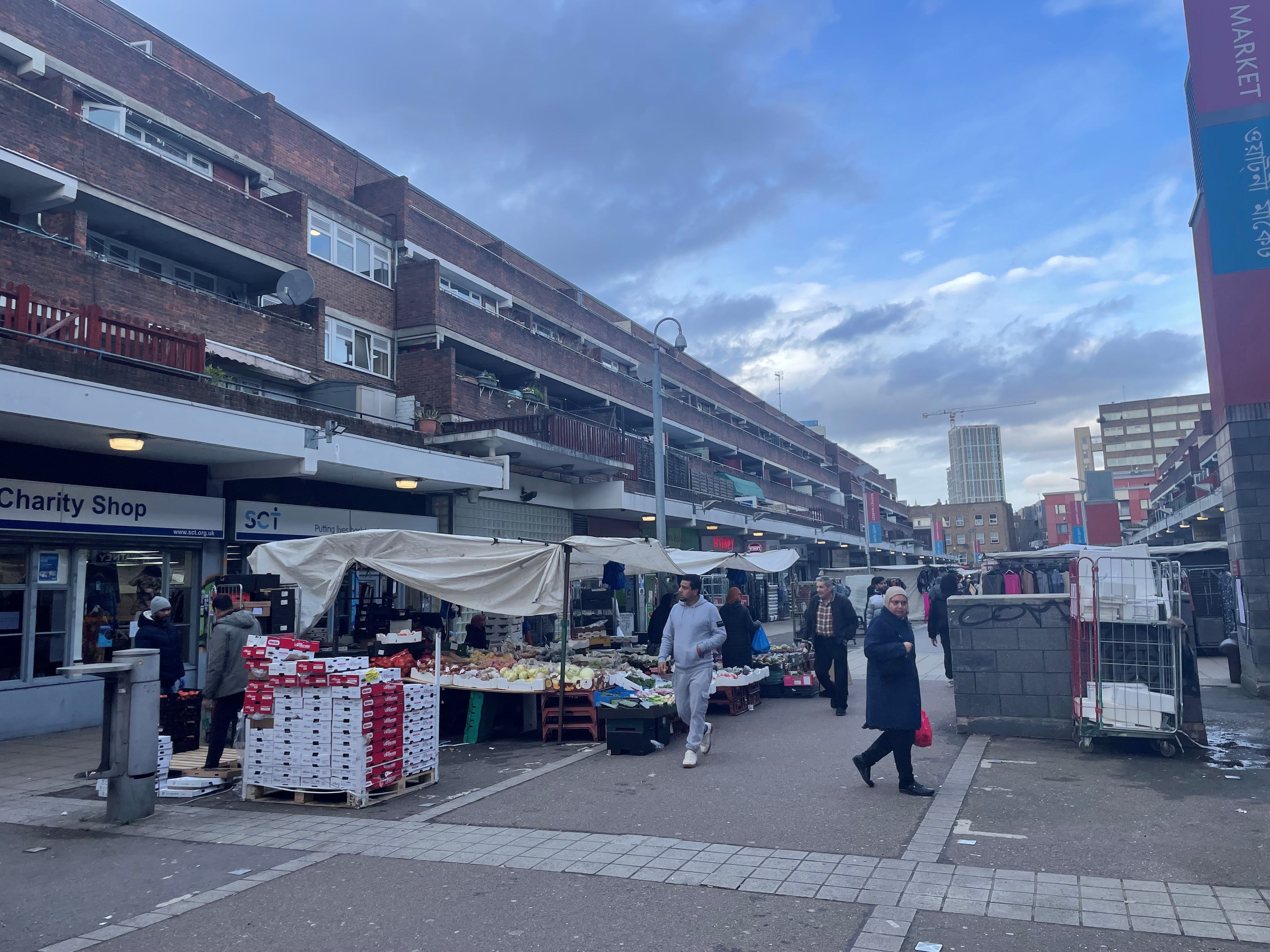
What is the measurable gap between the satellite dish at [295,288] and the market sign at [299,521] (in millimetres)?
4665

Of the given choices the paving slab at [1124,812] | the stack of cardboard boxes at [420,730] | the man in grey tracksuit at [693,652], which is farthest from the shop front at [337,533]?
the paving slab at [1124,812]

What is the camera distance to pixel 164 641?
10.2 metres

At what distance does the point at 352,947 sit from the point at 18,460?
1094 centimetres

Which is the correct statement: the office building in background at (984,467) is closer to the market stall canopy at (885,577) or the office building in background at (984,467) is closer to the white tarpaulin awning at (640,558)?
the market stall canopy at (885,577)

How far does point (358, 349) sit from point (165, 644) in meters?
13.2

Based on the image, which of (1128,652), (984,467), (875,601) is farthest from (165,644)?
(984,467)

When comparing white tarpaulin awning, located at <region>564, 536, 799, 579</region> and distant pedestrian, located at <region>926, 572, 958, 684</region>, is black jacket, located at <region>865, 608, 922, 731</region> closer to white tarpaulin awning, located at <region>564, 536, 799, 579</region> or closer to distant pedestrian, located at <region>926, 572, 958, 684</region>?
white tarpaulin awning, located at <region>564, 536, 799, 579</region>

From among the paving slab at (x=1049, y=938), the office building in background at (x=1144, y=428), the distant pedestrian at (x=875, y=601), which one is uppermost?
the office building in background at (x=1144, y=428)

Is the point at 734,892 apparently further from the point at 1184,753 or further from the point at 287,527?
the point at 287,527

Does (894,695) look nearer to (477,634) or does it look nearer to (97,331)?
(477,634)

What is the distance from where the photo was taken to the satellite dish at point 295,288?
19156 mm

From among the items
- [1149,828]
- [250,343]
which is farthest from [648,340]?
[1149,828]

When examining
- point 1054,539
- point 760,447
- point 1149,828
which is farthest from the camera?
point 1054,539

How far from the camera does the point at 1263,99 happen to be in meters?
13.3
